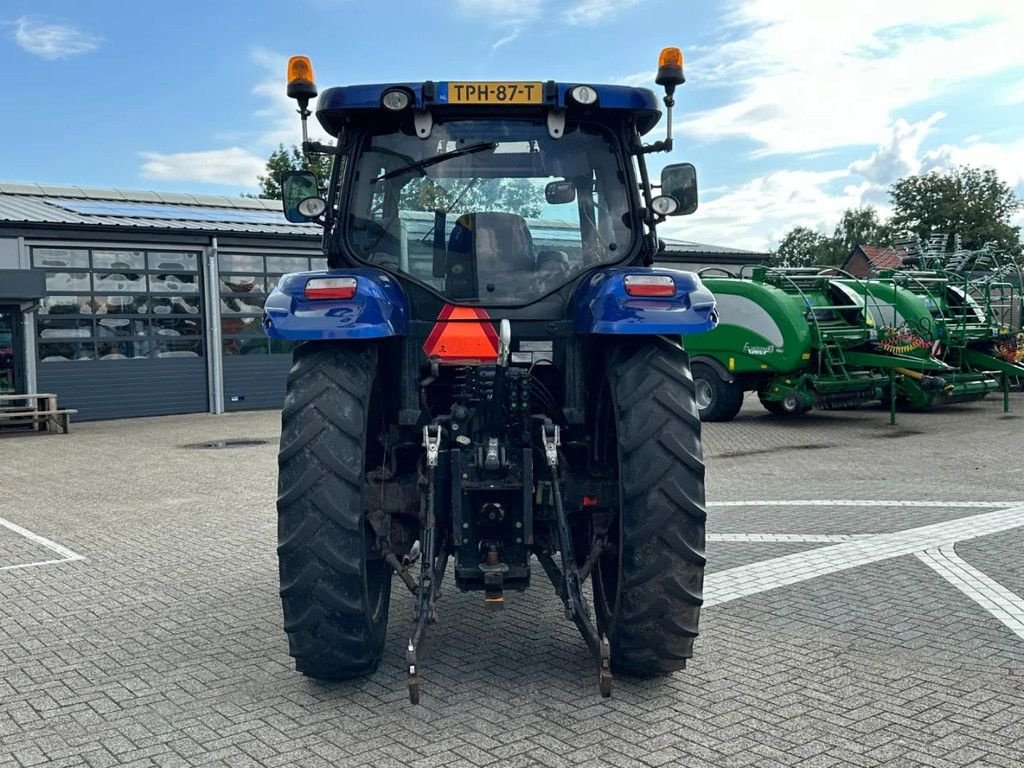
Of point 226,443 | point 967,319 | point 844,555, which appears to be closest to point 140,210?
point 226,443

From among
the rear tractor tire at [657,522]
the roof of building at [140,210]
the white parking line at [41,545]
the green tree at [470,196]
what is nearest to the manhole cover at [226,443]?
the roof of building at [140,210]

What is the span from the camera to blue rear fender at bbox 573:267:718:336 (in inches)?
163

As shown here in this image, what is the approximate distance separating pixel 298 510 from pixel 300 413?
38 centimetres

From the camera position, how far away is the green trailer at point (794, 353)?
14797 millimetres

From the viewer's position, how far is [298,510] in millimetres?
4035

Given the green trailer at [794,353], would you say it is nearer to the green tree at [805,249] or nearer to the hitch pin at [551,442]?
the hitch pin at [551,442]

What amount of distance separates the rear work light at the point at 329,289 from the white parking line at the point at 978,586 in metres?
3.51

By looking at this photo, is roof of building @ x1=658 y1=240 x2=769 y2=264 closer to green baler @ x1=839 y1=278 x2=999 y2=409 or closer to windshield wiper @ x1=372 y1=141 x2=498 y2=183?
green baler @ x1=839 y1=278 x2=999 y2=409

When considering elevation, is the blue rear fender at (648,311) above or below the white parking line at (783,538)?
above

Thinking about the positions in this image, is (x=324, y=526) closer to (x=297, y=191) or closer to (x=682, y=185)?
(x=297, y=191)

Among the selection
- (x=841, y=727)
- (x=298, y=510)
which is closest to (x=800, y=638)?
(x=841, y=727)

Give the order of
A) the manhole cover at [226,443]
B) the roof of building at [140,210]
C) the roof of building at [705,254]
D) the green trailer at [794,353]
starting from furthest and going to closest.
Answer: the roof of building at [705,254]
the roof of building at [140,210]
the green trailer at [794,353]
the manhole cover at [226,443]

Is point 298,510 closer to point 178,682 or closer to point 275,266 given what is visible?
point 178,682

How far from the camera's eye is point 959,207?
58.8 metres
